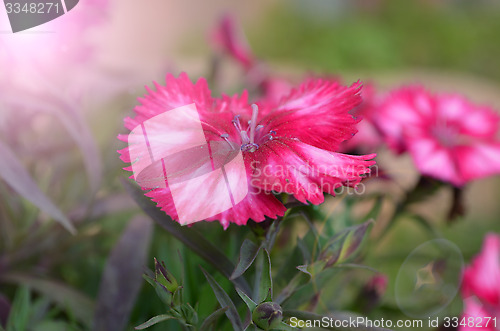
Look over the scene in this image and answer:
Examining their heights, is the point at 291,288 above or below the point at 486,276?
above

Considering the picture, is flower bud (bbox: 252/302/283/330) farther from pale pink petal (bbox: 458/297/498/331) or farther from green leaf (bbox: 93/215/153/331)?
pale pink petal (bbox: 458/297/498/331)

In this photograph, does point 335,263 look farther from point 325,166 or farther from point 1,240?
point 1,240

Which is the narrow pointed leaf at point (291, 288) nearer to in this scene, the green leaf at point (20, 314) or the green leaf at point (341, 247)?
the green leaf at point (341, 247)

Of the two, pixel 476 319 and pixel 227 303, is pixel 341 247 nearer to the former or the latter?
pixel 227 303

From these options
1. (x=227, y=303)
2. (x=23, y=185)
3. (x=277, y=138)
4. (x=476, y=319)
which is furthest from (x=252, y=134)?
(x=476, y=319)

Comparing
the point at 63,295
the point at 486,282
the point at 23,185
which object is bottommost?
the point at 486,282

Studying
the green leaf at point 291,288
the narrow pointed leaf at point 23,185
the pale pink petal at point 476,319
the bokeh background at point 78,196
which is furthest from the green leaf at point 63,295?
the pale pink petal at point 476,319

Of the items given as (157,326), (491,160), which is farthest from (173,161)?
(491,160)
